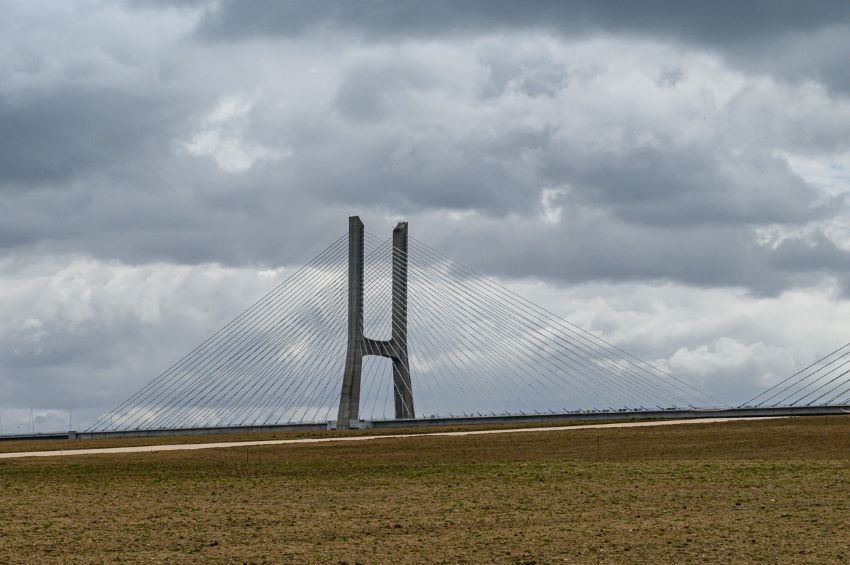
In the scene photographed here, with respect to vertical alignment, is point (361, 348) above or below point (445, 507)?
above

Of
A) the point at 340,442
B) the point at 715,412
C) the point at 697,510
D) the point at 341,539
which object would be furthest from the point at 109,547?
the point at 715,412

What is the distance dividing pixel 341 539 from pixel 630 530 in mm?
5252

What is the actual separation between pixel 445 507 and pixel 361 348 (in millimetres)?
53166

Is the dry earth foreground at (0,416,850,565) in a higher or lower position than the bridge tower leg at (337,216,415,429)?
lower

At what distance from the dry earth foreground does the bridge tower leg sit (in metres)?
33.5

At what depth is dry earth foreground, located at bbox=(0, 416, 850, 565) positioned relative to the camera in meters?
20.3

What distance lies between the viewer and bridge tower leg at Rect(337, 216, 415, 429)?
78750 mm

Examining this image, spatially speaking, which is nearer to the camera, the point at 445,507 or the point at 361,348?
the point at 445,507

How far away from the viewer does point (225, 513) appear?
25.6m

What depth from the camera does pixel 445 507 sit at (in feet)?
85.8

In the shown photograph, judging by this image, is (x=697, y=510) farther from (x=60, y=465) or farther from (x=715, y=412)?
(x=715, y=412)

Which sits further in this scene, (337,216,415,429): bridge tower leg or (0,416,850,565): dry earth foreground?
(337,216,415,429): bridge tower leg

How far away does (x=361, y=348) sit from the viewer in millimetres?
79125

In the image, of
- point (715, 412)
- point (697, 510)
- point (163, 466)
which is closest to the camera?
point (697, 510)
